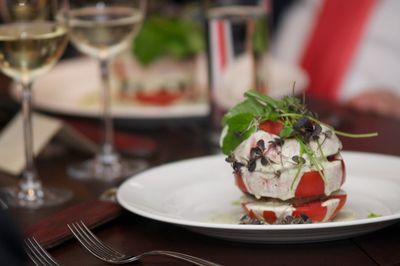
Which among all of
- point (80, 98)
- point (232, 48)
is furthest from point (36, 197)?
point (80, 98)

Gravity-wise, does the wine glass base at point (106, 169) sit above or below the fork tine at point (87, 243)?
below

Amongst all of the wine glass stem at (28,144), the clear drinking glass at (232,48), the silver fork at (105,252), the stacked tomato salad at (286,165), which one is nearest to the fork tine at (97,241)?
the silver fork at (105,252)

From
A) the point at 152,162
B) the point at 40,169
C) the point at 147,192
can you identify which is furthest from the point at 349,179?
the point at 40,169

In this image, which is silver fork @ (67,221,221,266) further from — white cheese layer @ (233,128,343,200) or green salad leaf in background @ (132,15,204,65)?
green salad leaf in background @ (132,15,204,65)

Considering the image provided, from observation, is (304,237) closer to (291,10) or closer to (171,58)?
(171,58)

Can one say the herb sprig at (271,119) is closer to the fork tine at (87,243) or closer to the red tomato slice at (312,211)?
the red tomato slice at (312,211)

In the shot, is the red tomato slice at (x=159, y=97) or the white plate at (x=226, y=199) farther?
the red tomato slice at (x=159, y=97)
